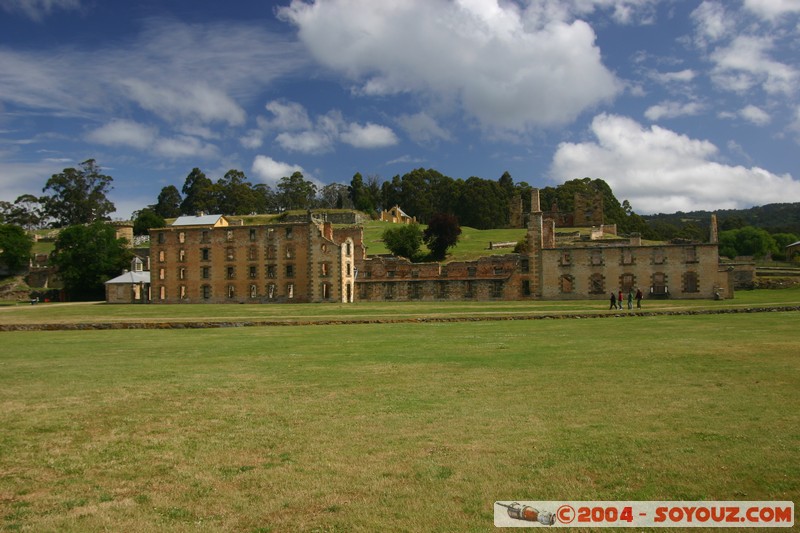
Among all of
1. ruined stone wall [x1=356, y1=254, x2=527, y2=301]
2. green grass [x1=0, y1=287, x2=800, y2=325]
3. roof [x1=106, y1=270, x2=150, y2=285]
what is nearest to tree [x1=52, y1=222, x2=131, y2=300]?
roof [x1=106, y1=270, x2=150, y2=285]

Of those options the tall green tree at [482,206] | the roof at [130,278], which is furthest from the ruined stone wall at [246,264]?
the tall green tree at [482,206]

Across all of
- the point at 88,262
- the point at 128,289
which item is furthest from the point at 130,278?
the point at 88,262

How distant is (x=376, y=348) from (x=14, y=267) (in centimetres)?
8396

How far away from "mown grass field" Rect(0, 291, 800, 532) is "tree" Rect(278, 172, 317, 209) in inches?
4675

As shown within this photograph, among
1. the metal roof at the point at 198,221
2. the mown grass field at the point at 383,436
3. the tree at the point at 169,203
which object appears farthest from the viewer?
the tree at the point at 169,203

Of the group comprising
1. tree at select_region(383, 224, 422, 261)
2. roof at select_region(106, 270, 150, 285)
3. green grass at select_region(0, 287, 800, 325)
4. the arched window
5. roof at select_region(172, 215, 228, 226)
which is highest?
roof at select_region(172, 215, 228, 226)

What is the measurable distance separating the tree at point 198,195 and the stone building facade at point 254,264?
57146 mm

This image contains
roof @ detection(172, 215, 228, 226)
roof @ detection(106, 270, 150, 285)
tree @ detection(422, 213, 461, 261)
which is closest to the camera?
roof @ detection(106, 270, 150, 285)

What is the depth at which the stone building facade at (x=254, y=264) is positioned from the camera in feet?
198

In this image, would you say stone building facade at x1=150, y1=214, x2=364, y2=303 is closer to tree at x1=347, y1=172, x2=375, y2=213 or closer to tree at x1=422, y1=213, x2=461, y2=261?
tree at x1=422, y1=213, x2=461, y2=261

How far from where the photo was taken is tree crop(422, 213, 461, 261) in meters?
76.0

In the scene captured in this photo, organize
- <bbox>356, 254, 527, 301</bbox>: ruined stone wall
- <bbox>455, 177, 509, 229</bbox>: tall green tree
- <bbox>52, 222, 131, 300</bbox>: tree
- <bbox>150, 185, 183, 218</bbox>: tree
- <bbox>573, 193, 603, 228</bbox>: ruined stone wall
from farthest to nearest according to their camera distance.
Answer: <bbox>150, 185, 183, 218</bbox>: tree, <bbox>455, 177, 509, 229</bbox>: tall green tree, <bbox>573, 193, 603, 228</bbox>: ruined stone wall, <bbox>52, 222, 131, 300</bbox>: tree, <bbox>356, 254, 527, 301</bbox>: ruined stone wall

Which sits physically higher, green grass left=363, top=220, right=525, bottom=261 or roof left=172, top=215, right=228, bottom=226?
roof left=172, top=215, right=228, bottom=226

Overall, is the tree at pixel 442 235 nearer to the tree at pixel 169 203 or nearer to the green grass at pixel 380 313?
the green grass at pixel 380 313
